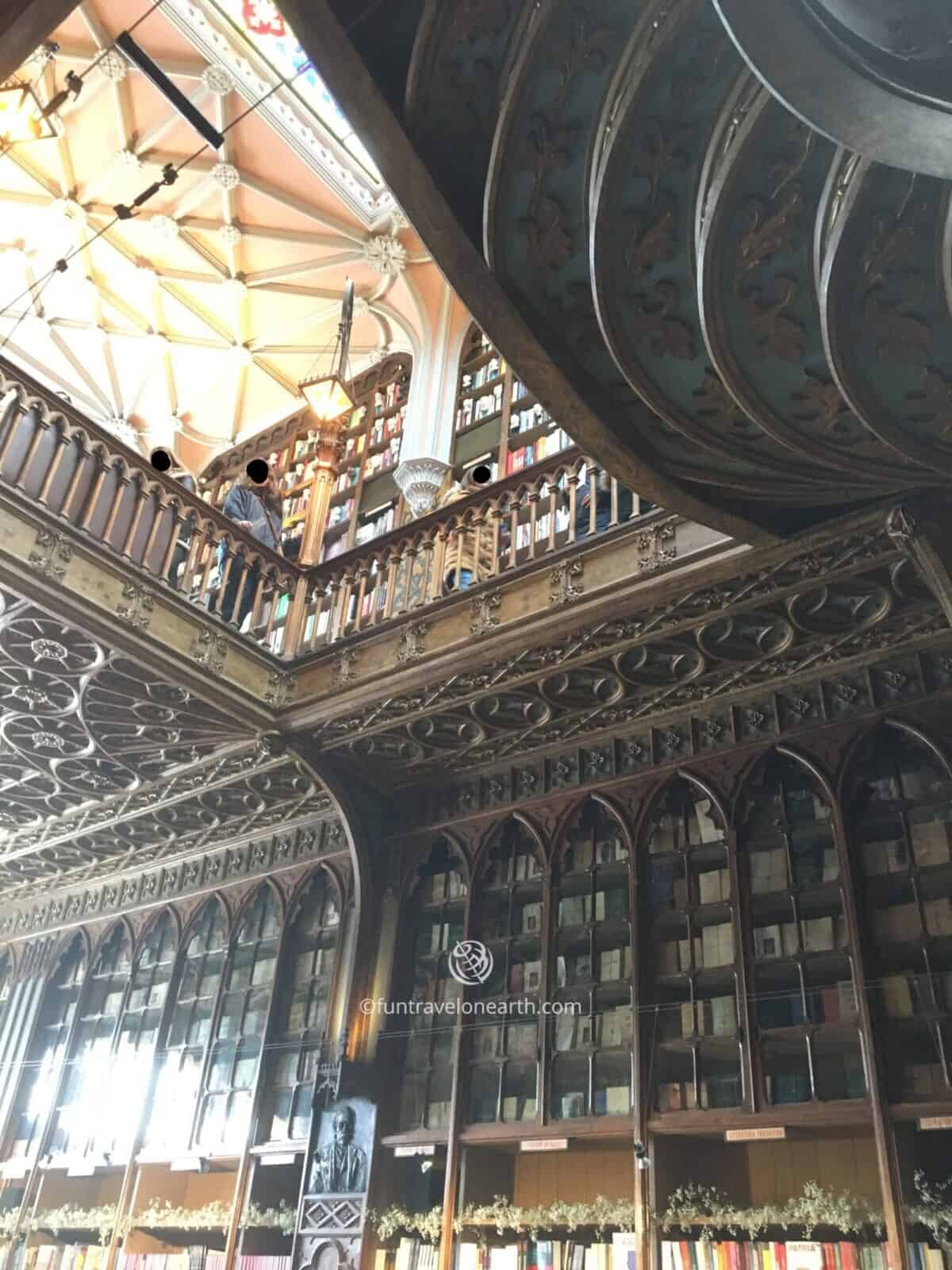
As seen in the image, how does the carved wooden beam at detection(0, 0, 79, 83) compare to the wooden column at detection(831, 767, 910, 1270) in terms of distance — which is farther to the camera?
the wooden column at detection(831, 767, 910, 1270)

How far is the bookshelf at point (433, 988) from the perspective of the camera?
Answer: 519 centimetres

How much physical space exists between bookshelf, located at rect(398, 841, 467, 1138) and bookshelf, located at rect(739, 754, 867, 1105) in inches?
67.9

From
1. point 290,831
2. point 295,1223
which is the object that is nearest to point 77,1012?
point 290,831

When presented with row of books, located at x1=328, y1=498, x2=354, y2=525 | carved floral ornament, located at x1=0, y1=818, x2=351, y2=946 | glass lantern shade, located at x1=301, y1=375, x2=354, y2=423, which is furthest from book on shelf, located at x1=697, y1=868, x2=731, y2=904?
row of books, located at x1=328, y1=498, x2=354, y2=525

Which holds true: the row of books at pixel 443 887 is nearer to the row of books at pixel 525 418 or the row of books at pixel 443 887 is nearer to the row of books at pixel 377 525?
the row of books at pixel 377 525

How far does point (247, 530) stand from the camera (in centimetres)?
582

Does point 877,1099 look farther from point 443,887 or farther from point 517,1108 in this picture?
point 443,887

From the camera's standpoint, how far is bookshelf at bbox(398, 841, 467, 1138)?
17.0 feet

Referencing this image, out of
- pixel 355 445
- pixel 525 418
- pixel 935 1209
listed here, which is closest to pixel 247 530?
pixel 525 418

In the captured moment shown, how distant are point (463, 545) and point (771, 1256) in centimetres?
349

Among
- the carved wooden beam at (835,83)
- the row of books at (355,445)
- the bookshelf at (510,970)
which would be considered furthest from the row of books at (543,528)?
the carved wooden beam at (835,83)

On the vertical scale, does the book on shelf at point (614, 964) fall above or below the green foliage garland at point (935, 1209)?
above

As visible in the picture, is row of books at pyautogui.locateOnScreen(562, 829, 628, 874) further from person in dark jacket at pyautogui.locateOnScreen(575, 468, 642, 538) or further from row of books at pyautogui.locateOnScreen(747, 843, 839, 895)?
person in dark jacket at pyautogui.locateOnScreen(575, 468, 642, 538)
